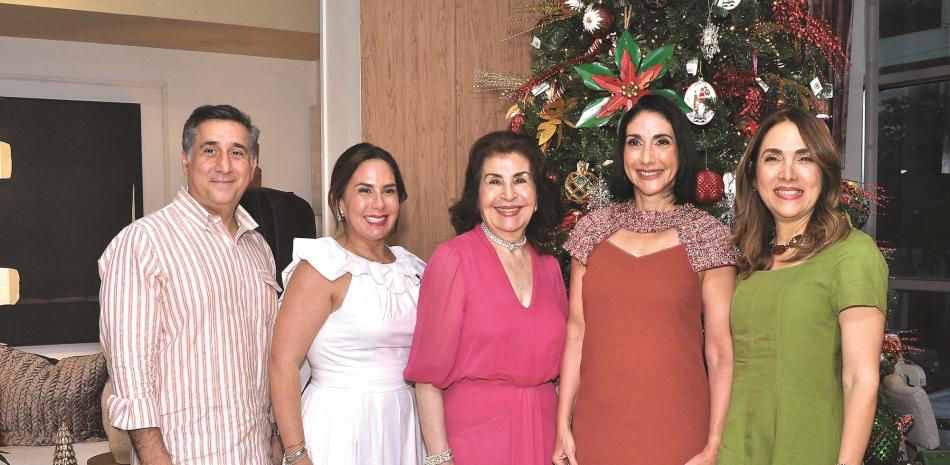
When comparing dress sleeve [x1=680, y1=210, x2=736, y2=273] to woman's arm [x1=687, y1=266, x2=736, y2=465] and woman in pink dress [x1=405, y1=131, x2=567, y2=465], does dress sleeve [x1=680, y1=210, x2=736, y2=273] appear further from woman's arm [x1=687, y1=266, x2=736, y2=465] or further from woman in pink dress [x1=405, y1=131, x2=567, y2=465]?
woman in pink dress [x1=405, y1=131, x2=567, y2=465]

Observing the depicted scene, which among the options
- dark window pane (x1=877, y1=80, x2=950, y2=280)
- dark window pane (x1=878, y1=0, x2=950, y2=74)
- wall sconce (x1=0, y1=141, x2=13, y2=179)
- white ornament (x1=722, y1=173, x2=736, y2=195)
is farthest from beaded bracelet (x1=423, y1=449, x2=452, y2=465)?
wall sconce (x1=0, y1=141, x2=13, y2=179)

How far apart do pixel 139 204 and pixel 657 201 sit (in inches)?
197

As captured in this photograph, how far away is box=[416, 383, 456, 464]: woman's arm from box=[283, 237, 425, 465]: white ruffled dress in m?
0.15

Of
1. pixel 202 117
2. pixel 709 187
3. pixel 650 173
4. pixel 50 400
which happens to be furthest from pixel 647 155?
pixel 50 400

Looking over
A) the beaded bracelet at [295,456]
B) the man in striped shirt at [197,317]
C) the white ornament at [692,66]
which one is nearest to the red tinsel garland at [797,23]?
the white ornament at [692,66]

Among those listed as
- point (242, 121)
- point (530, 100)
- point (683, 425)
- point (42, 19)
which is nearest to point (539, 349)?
point (683, 425)

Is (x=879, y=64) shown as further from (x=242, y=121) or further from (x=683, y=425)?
(x=242, y=121)

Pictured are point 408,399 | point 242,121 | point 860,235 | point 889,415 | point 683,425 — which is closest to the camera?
point 860,235

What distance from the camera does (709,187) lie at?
8.67 ft

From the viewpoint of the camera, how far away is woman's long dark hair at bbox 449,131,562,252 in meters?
2.33

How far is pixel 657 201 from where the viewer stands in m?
2.28

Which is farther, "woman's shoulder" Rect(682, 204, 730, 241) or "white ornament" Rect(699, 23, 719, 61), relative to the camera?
"white ornament" Rect(699, 23, 719, 61)

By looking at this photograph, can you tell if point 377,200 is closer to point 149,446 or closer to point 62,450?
point 149,446

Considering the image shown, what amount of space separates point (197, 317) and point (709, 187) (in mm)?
1629
